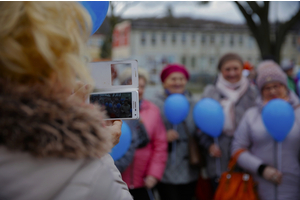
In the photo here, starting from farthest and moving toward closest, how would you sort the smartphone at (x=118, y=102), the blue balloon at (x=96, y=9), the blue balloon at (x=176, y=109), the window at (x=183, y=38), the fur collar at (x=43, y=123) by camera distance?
the window at (x=183, y=38) → the blue balloon at (x=176, y=109) → the smartphone at (x=118, y=102) → the blue balloon at (x=96, y=9) → the fur collar at (x=43, y=123)

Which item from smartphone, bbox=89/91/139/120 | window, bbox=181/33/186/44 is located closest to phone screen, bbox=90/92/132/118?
smartphone, bbox=89/91/139/120

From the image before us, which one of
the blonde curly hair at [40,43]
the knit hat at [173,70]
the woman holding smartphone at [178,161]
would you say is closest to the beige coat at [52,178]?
the blonde curly hair at [40,43]

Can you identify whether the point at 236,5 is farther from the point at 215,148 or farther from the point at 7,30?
the point at 7,30

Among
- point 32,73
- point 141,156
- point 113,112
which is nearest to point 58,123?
point 32,73

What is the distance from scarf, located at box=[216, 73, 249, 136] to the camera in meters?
2.89

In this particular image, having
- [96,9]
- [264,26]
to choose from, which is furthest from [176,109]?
[264,26]

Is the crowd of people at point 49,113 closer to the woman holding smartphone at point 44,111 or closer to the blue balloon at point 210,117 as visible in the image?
the woman holding smartphone at point 44,111

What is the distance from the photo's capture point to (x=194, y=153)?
9.84 feet

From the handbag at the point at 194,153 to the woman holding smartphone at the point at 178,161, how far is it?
49 mm

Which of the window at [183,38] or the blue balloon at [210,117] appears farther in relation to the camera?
the window at [183,38]

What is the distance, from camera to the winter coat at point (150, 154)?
263cm

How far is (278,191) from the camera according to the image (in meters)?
2.38

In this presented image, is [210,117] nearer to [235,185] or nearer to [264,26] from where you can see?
[235,185]

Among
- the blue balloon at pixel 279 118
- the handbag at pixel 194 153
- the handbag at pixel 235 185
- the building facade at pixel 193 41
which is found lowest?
the handbag at pixel 235 185
